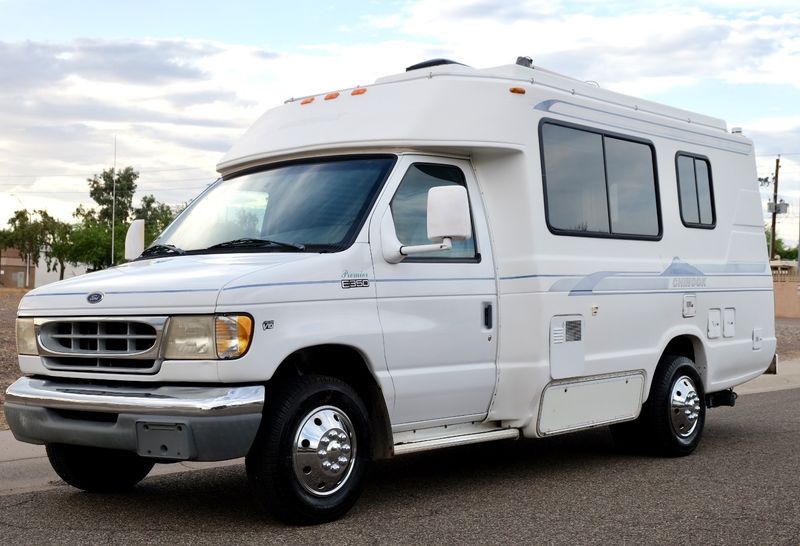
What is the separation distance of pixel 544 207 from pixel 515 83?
0.90 m

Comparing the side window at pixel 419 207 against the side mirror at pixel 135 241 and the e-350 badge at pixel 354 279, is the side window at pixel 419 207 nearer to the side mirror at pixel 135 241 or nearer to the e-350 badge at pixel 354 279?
the e-350 badge at pixel 354 279

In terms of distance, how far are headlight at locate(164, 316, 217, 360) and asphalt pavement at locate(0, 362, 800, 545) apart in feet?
3.33

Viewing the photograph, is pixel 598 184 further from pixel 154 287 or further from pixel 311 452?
pixel 154 287

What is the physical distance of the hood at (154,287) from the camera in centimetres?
595

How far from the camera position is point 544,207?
7746 millimetres

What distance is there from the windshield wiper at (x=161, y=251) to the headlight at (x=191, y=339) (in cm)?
116

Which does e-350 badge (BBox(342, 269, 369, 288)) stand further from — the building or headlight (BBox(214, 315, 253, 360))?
the building

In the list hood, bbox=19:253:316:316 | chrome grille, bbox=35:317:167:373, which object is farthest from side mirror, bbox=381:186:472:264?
chrome grille, bbox=35:317:167:373

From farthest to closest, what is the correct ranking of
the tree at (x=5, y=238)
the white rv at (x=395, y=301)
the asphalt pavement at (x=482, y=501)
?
the tree at (x=5, y=238) → the asphalt pavement at (x=482, y=501) → the white rv at (x=395, y=301)

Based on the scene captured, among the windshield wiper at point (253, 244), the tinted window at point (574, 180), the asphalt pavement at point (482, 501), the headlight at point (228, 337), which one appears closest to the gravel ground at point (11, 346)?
the asphalt pavement at point (482, 501)

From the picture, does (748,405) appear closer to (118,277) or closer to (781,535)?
A: (781,535)

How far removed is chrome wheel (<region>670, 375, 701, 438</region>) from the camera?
9055 mm

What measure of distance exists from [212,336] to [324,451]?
97cm

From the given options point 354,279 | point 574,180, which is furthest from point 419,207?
point 574,180
